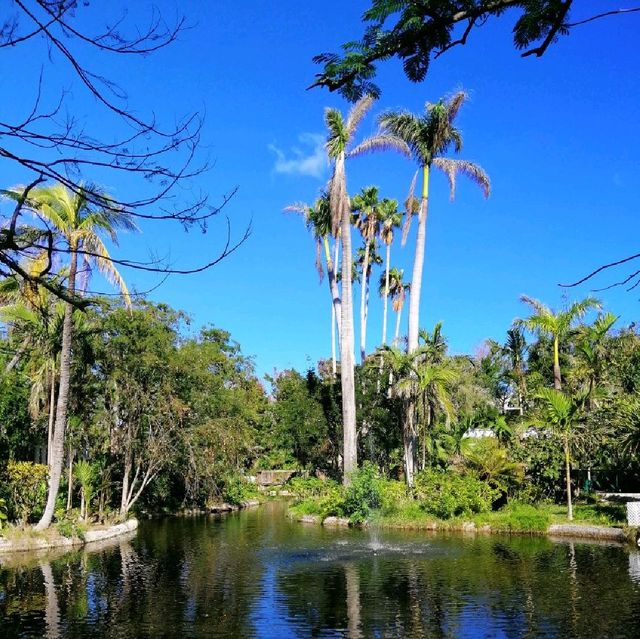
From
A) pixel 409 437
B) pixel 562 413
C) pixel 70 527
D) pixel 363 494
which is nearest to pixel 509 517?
pixel 562 413

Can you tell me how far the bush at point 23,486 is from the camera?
18891 mm

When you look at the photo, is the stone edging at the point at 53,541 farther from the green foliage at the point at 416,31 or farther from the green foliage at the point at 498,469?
the green foliage at the point at 416,31

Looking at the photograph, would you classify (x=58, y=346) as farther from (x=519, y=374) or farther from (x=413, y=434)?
(x=519, y=374)

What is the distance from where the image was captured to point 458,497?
2141 centimetres

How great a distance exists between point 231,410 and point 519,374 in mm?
14734

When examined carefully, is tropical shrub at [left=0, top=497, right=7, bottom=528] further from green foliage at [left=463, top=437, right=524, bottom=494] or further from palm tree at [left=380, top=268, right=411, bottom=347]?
palm tree at [left=380, top=268, right=411, bottom=347]

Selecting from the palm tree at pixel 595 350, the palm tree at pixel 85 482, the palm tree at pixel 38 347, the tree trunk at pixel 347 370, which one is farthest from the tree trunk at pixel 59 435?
the palm tree at pixel 595 350

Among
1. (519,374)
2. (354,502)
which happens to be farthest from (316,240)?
(354,502)

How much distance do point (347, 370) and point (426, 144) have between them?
9.91 m

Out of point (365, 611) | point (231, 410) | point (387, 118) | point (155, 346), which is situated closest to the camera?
point (365, 611)

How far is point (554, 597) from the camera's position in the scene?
1083 cm

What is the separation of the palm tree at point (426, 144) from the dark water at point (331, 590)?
40.1ft

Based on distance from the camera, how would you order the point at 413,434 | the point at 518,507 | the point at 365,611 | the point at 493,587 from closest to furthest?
1. the point at 365,611
2. the point at 493,587
3. the point at 518,507
4. the point at 413,434

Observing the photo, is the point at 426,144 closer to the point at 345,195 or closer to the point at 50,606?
the point at 345,195
